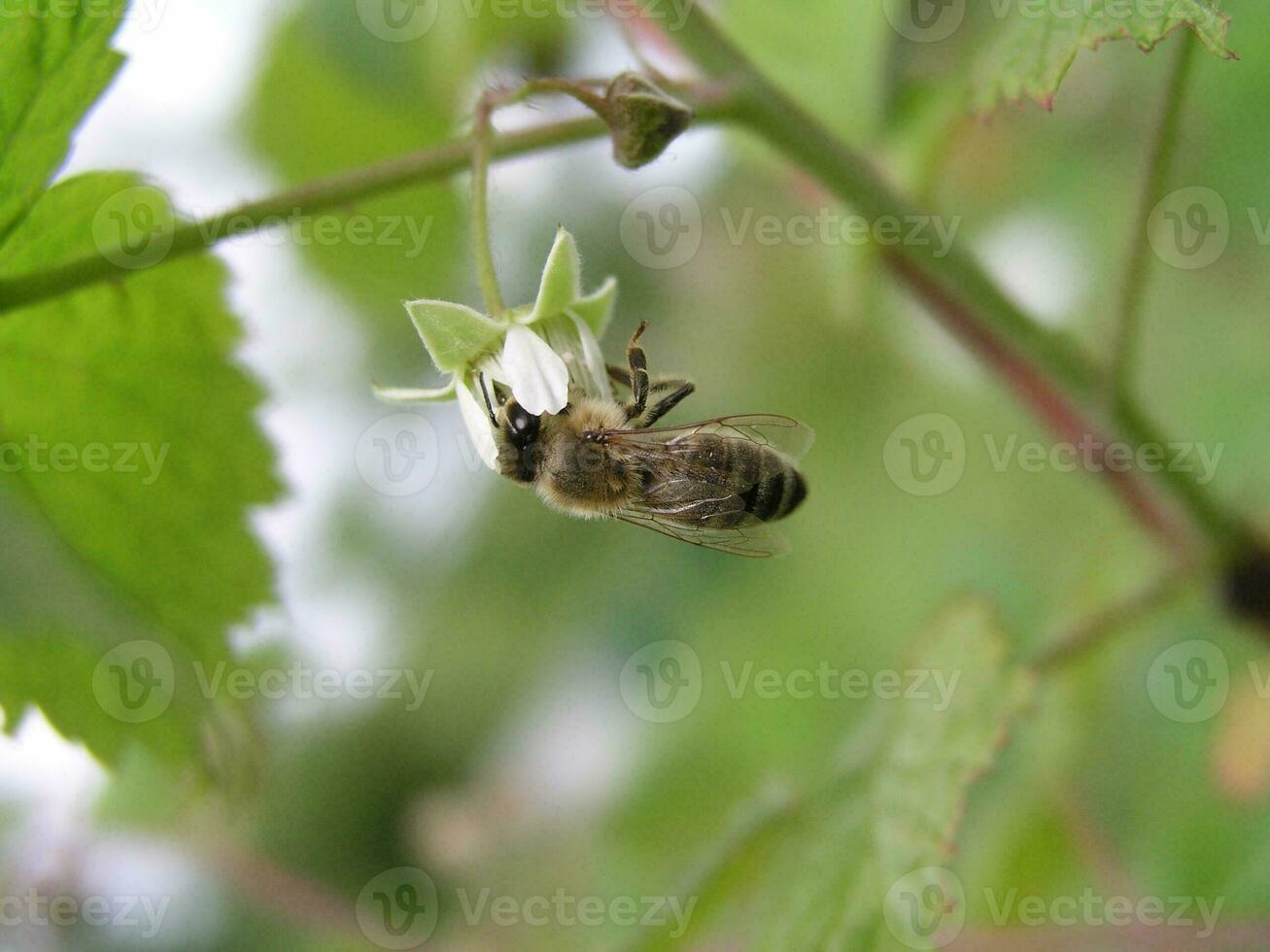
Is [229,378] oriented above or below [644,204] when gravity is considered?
below

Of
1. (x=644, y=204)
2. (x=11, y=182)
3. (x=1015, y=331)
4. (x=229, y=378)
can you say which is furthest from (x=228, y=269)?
(x=644, y=204)

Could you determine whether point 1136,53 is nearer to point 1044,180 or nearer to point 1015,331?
point 1044,180

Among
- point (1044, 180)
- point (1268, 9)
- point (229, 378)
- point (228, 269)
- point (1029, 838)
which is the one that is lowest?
point (1029, 838)

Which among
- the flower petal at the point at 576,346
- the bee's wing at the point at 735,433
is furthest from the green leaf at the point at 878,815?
the flower petal at the point at 576,346

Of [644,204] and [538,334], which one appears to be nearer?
[538,334]

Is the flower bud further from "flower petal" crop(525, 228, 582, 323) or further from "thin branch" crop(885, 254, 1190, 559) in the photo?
"thin branch" crop(885, 254, 1190, 559)

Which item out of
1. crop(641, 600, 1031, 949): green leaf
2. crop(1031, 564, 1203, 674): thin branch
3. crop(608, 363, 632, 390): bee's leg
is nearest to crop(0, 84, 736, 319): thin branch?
crop(608, 363, 632, 390): bee's leg
